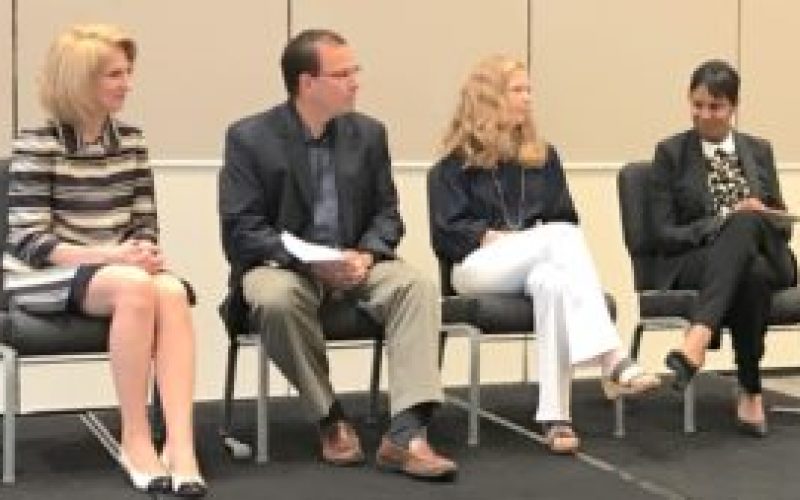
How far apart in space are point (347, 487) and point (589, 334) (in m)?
0.86

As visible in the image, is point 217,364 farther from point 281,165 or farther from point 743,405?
point 743,405

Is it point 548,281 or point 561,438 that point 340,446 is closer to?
point 561,438

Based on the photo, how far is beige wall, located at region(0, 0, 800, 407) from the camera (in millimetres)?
4680

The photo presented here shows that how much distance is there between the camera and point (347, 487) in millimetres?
3330

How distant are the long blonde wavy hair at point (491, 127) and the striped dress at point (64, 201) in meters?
1.08

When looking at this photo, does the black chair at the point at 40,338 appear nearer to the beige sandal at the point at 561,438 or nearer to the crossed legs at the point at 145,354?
the crossed legs at the point at 145,354

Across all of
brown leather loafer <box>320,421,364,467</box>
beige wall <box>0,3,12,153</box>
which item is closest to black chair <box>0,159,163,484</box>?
brown leather loafer <box>320,421,364,467</box>

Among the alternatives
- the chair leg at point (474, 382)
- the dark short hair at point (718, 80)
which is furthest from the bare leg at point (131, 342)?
the dark short hair at point (718, 80)

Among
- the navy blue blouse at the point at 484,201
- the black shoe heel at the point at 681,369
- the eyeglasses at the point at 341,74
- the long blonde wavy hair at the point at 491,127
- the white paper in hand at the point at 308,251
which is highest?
the eyeglasses at the point at 341,74

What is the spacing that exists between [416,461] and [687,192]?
1.51 m

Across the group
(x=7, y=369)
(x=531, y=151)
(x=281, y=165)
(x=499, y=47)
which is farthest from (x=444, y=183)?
(x=7, y=369)

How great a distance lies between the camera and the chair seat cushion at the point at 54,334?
334 cm

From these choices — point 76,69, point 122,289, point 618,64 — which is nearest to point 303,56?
point 76,69

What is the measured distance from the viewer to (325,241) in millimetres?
3834
